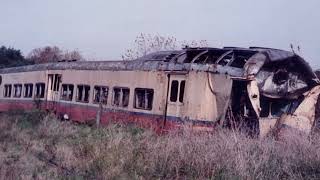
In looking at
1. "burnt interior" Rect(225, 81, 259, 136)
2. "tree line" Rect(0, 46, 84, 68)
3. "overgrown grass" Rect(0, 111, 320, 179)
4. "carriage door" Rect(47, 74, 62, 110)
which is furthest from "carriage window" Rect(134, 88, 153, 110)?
"tree line" Rect(0, 46, 84, 68)

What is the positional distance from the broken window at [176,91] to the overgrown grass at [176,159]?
3.11m

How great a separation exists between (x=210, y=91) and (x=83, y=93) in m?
6.64

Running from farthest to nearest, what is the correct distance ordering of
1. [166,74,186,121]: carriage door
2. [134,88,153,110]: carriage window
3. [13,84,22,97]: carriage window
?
[13,84,22,97]: carriage window < [134,88,153,110]: carriage window < [166,74,186,121]: carriage door

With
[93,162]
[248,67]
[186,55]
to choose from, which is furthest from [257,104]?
[93,162]

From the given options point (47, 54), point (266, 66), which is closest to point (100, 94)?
point (266, 66)

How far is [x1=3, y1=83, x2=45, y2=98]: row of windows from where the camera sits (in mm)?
Result: 22486

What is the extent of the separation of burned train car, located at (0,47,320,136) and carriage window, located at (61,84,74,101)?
2108mm

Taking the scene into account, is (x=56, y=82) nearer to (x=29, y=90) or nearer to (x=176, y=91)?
(x=29, y=90)

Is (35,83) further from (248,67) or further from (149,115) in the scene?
(248,67)

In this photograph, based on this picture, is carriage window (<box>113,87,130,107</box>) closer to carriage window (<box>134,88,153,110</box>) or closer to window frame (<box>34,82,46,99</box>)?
carriage window (<box>134,88,153,110</box>)

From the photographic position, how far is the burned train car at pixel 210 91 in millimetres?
13562

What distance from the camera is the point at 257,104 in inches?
527

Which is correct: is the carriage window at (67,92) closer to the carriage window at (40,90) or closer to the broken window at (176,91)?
the carriage window at (40,90)

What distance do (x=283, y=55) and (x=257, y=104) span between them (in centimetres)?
175
